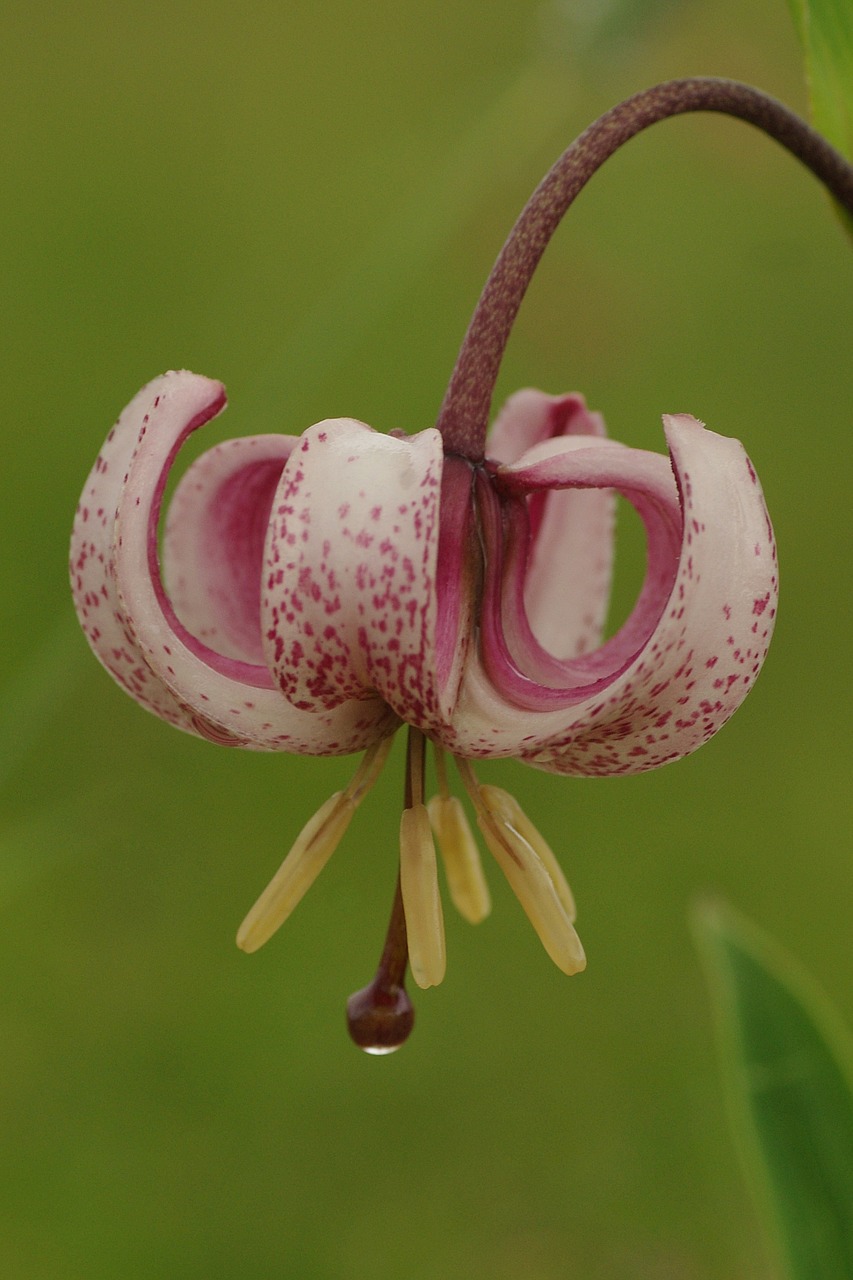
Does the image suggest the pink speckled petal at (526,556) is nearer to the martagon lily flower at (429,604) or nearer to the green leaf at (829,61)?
the martagon lily flower at (429,604)

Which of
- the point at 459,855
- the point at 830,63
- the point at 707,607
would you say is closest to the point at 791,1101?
the point at 459,855

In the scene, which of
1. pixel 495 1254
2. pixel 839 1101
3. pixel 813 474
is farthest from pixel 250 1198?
pixel 813 474

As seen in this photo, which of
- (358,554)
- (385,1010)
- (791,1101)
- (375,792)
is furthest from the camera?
(375,792)

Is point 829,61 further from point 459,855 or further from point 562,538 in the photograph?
point 459,855

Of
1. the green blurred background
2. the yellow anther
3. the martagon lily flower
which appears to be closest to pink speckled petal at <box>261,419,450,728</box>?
the martagon lily flower

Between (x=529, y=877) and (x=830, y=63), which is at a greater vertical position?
(x=830, y=63)

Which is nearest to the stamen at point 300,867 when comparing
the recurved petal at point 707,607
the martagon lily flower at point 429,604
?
the martagon lily flower at point 429,604

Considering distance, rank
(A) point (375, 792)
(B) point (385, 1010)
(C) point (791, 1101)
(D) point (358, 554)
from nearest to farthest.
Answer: (D) point (358, 554)
(B) point (385, 1010)
(C) point (791, 1101)
(A) point (375, 792)
